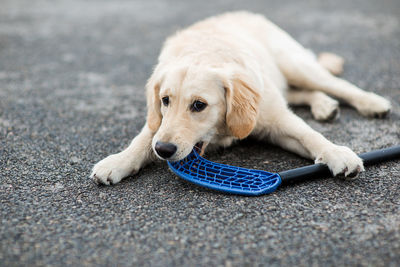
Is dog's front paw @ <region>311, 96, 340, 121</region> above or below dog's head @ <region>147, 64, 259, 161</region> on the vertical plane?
below

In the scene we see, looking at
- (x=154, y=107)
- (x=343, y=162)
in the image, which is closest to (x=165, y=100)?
(x=154, y=107)

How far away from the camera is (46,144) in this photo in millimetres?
3475

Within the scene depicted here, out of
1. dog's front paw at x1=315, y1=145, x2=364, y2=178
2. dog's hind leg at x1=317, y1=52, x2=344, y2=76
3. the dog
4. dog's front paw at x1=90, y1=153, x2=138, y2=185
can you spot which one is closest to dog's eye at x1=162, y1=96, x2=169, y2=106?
the dog

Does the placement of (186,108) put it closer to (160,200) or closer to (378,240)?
(160,200)

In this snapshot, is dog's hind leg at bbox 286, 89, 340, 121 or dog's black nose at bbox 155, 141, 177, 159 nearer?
dog's black nose at bbox 155, 141, 177, 159

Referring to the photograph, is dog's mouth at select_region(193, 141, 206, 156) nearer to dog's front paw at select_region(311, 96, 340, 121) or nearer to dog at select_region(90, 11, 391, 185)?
dog at select_region(90, 11, 391, 185)

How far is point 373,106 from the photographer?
12.6 feet

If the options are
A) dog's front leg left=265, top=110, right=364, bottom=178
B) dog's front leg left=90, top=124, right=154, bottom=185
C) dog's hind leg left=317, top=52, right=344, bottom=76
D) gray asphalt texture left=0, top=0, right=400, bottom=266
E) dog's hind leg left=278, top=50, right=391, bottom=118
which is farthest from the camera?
dog's hind leg left=317, top=52, right=344, bottom=76

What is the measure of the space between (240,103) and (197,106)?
1.10 ft

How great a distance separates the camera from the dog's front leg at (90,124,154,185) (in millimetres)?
2811

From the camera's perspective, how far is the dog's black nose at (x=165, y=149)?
2.60m

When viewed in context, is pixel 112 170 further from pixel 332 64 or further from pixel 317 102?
pixel 332 64

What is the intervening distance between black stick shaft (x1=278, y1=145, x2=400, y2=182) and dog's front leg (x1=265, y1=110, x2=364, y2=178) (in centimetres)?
7

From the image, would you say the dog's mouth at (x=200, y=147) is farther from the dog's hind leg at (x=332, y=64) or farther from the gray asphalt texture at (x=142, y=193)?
the dog's hind leg at (x=332, y=64)
